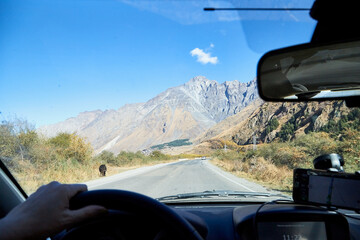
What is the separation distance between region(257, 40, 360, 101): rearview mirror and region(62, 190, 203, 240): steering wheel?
4.97 ft

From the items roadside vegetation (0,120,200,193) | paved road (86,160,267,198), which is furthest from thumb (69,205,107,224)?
paved road (86,160,267,198)

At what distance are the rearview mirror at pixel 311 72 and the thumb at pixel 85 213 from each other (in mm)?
1701

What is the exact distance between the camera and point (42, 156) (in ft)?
33.3

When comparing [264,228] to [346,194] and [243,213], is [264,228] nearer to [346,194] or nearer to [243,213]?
[243,213]

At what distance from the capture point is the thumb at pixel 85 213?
4.03ft

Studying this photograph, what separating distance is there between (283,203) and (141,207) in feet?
6.94

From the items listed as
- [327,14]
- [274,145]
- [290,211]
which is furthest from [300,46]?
[274,145]

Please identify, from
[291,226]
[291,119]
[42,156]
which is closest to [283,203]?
[291,226]

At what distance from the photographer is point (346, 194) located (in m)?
2.20

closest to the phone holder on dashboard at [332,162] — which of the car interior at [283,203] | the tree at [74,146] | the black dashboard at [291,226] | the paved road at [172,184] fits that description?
the car interior at [283,203]

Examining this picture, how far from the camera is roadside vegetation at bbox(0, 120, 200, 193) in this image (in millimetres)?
4555

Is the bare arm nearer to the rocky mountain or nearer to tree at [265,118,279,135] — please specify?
the rocky mountain

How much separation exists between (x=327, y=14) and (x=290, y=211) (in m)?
1.59

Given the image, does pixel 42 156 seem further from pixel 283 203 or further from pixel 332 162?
pixel 332 162
